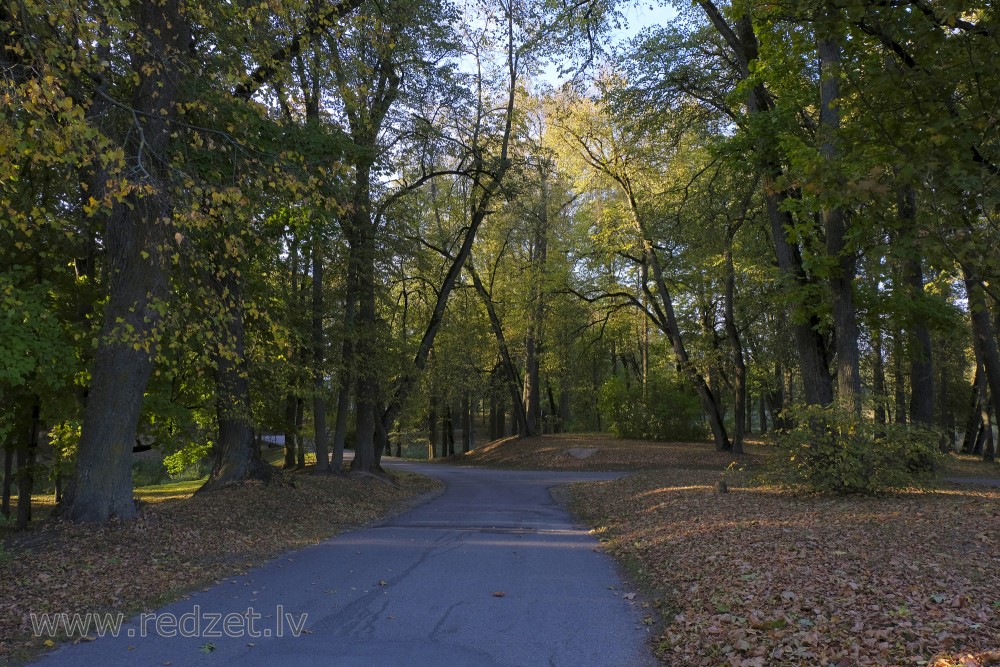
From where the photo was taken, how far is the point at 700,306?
29.6 m

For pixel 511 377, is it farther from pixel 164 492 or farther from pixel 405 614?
pixel 405 614

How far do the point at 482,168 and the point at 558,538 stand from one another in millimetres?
12281

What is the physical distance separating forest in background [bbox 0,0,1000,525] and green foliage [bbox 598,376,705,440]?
0.25 meters

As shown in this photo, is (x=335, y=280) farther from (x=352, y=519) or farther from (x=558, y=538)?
(x=558, y=538)

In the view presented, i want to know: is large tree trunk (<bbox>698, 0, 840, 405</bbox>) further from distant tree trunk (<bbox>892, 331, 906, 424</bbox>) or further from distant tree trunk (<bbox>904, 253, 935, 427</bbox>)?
distant tree trunk (<bbox>892, 331, 906, 424</bbox>)

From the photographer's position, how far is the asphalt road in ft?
16.5

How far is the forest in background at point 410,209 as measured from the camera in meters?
6.71

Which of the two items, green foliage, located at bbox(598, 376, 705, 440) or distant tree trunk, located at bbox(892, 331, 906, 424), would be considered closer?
distant tree trunk, located at bbox(892, 331, 906, 424)

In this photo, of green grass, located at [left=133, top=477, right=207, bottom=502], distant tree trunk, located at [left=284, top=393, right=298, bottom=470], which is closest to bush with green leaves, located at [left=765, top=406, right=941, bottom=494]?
distant tree trunk, located at [left=284, top=393, right=298, bottom=470]

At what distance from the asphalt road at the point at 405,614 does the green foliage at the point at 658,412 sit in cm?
2351

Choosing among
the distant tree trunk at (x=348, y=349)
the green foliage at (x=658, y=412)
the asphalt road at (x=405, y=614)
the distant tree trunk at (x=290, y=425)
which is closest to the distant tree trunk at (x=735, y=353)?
the green foliage at (x=658, y=412)

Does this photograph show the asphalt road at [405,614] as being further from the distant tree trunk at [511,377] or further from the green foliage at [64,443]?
the distant tree trunk at [511,377]

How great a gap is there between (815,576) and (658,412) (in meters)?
27.1

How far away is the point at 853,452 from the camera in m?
11.0
